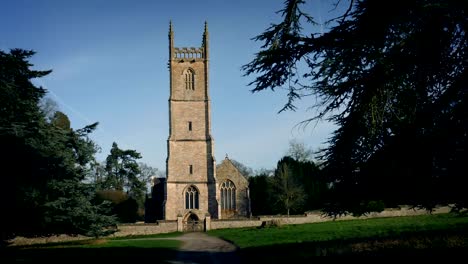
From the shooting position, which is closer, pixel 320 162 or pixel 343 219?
pixel 320 162

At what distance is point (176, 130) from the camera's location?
3862 centimetres

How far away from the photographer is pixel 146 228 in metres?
31.7

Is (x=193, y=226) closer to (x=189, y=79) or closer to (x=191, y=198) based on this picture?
(x=191, y=198)

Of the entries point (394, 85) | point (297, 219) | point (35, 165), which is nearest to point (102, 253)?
point (35, 165)

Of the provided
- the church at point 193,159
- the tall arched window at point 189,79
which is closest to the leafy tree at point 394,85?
the church at point 193,159

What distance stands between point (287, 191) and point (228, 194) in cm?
604

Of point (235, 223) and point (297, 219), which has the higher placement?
point (297, 219)

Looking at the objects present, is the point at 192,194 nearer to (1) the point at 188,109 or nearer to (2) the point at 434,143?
(1) the point at 188,109

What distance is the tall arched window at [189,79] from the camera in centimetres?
3991

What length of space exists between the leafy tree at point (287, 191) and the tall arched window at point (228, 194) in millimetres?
4717

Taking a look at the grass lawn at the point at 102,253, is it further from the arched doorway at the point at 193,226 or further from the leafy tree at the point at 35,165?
the arched doorway at the point at 193,226

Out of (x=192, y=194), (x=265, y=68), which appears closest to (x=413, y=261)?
(x=265, y=68)

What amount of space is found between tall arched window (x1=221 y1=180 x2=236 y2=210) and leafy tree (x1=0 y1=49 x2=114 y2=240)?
18233 millimetres

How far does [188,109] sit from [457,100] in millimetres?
33822
